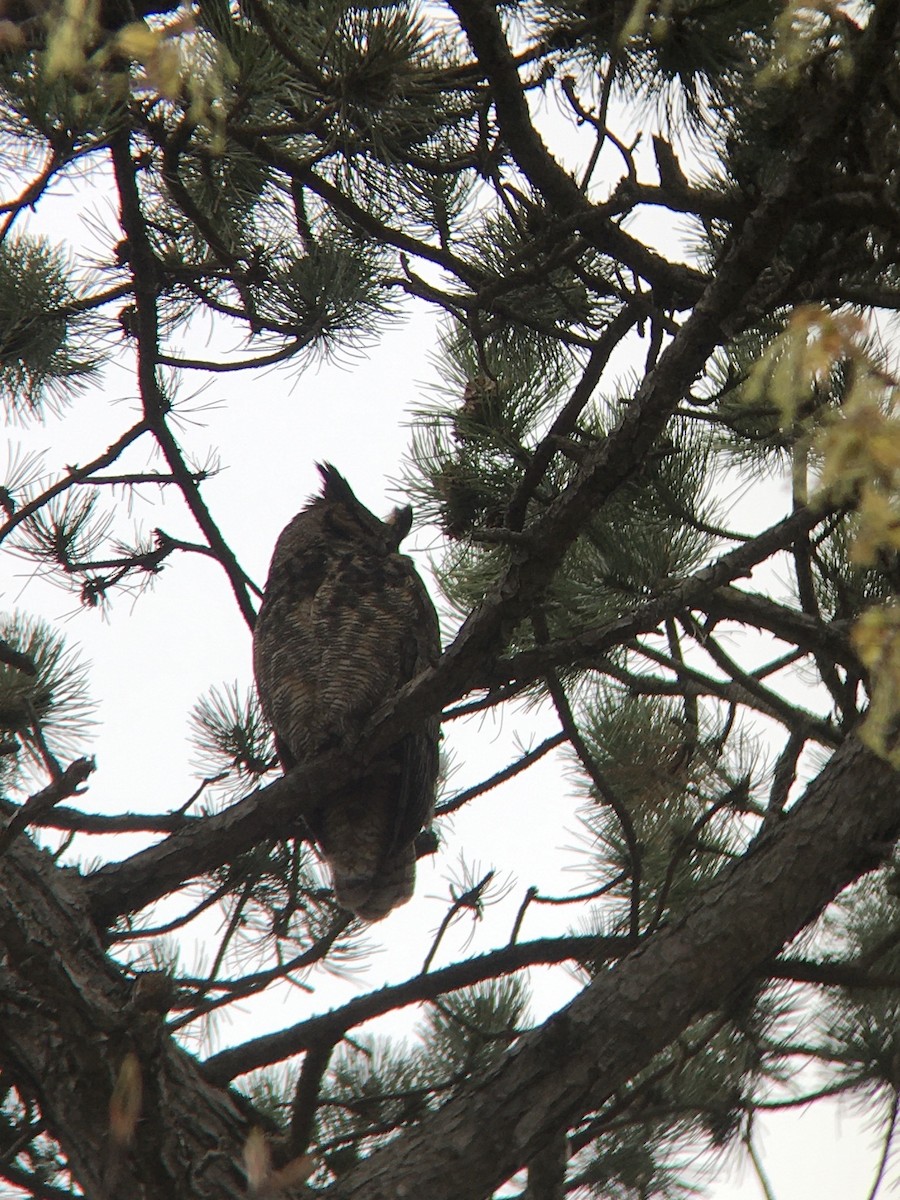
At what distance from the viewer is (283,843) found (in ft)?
10.3

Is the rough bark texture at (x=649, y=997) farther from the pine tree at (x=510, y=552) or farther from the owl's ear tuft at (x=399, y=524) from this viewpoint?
the owl's ear tuft at (x=399, y=524)

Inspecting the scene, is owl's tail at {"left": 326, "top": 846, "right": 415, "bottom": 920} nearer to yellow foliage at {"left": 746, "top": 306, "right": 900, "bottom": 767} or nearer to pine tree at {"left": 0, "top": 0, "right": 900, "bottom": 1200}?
pine tree at {"left": 0, "top": 0, "right": 900, "bottom": 1200}

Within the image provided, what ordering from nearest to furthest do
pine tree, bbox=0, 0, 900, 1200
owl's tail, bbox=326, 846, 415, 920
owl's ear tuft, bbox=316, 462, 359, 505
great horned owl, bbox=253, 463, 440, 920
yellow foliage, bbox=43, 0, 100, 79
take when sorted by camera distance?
yellow foliage, bbox=43, 0, 100, 79 → pine tree, bbox=0, 0, 900, 1200 → great horned owl, bbox=253, 463, 440, 920 → owl's tail, bbox=326, 846, 415, 920 → owl's ear tuft, bbox=316, 462, 359, 505

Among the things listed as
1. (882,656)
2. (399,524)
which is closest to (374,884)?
(399,524)

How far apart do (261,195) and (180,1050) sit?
69.4 inches

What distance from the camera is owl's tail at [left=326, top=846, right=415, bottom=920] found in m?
3.09

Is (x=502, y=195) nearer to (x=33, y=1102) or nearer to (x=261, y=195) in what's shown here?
(x=261, y=195)

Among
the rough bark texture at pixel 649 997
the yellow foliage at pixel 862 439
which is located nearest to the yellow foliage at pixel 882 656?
the yellow foliage at pixel 862 439

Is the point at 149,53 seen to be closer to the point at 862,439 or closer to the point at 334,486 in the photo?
the point at 862,439

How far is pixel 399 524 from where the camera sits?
10.7 feet

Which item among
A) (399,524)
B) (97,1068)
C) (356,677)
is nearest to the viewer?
(97,1068)

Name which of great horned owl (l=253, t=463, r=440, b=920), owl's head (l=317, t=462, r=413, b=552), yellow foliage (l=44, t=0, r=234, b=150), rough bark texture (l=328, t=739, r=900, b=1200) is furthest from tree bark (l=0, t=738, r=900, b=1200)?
owl's head (l=317, t=462, r=413, b=552)

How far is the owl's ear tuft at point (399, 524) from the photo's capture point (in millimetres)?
3230

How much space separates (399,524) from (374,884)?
0.90 m
